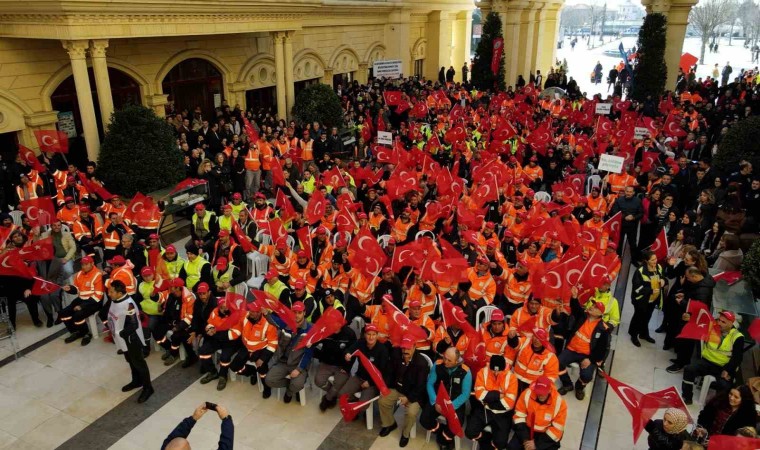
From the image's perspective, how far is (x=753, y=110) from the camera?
61.4 ft

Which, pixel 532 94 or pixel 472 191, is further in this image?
pixel 532 94

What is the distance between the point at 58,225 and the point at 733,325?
32.5ft

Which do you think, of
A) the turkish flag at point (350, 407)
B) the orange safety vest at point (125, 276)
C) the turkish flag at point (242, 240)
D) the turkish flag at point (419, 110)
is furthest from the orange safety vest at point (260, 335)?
the turkish flag at point (419, 110)

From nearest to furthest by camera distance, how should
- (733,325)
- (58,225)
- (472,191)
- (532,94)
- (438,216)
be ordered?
1. (733,325)
2. (58,225)
3. (438,216)
4. (472,191)
5. (532,94)

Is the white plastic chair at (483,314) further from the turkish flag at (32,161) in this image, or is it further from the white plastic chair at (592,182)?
the turkish flag at (32,161)

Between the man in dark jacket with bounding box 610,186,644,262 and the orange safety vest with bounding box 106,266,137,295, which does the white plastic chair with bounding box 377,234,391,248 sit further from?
the man in dark jacket with bounding box 610,186,644,262

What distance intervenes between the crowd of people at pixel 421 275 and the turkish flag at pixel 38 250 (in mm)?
66

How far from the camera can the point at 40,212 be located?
9703 millimetres

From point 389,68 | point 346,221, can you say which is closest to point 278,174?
point 346,221

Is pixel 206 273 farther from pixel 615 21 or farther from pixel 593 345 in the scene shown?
pixel 615 21

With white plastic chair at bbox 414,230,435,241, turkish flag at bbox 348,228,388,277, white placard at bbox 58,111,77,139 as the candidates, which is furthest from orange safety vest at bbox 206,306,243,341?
white placard at bbox 58,111,77,139

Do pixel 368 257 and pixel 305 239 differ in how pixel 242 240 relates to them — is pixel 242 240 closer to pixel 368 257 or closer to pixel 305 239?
pixel 305 239

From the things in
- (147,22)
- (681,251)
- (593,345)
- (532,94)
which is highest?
(147,22)

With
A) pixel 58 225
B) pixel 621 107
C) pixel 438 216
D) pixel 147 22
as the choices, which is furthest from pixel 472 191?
pixel 621 107
